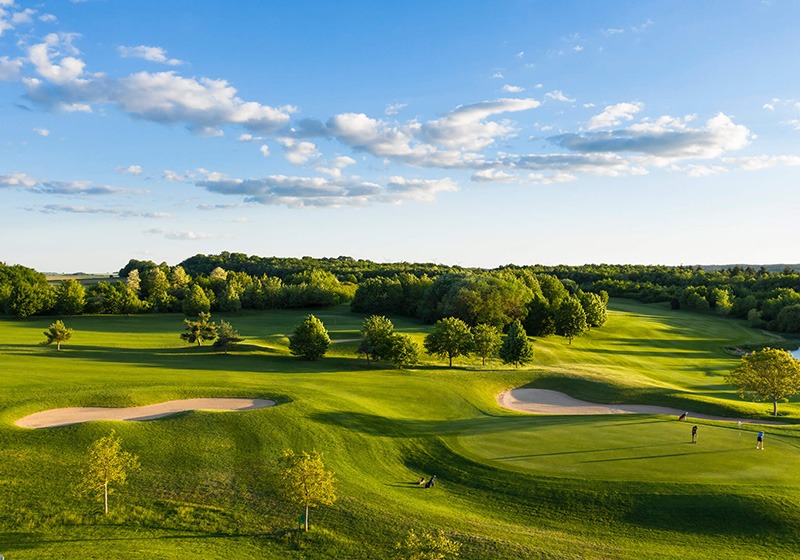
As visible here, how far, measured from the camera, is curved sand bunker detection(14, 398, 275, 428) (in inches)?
1426

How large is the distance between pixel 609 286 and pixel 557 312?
9324 centimetres

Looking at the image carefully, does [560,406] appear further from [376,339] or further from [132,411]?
[132,411]

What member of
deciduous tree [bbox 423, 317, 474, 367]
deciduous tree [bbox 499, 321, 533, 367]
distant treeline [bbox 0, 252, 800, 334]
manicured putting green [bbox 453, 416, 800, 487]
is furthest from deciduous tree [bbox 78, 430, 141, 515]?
distant treeline [bbox 0, 252, 800, 334]

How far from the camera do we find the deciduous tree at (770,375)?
50938 mm

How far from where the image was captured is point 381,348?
64.2m

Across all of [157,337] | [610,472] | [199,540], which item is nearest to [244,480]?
[199,540]

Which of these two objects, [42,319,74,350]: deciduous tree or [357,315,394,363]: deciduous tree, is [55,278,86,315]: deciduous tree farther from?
[357,315,394,363]: deciduous tree

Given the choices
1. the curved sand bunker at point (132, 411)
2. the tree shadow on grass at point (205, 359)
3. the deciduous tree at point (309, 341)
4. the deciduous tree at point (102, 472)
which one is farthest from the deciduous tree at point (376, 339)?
the deciduous tree at point (102, 472)

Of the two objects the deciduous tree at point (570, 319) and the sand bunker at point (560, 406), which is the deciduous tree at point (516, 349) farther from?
the deciduous tree at point (570, 319)

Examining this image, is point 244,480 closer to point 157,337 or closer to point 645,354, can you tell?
point 157,337

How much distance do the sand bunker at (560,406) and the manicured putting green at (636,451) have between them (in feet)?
29.0

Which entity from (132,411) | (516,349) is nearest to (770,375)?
(516,349)

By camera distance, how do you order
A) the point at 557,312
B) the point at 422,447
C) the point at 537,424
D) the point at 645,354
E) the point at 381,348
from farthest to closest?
the point at 557,312 < the point at 645,354 < the point at 381,348 < the point at 537,424 < the point at 422,447

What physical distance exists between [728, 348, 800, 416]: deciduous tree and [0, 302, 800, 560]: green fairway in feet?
10.8
